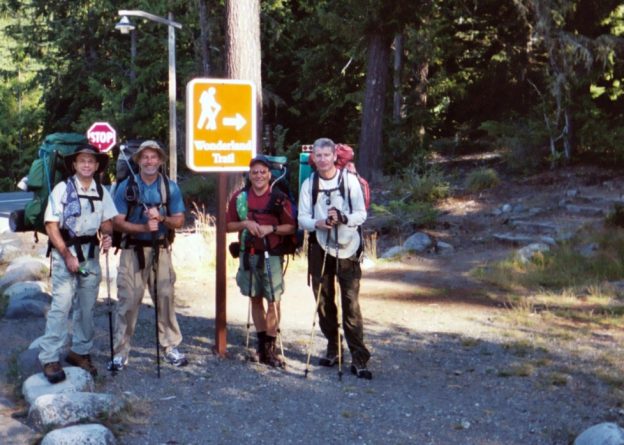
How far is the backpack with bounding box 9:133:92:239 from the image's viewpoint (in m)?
6.89

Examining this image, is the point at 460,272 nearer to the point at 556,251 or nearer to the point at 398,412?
the point at 556,251

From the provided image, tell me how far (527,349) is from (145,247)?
369 cm

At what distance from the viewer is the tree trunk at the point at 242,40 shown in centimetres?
1314

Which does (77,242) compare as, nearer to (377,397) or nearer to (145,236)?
(145,236)

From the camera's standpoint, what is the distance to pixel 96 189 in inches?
271

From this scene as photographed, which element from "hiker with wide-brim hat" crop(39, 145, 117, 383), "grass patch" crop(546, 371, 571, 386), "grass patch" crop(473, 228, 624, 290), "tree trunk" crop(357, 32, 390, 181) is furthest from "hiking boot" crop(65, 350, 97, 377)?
"tree trunk" crop(357, 32, 390, 181)

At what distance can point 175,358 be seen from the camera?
7660mm

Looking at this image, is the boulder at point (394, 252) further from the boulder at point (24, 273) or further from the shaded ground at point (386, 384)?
the boulder at point (24, 273)

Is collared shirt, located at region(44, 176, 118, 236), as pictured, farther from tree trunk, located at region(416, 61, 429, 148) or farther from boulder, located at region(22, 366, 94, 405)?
tree trunk, located at region(416, 61, 429, 148)

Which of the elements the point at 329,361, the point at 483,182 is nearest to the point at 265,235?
the point at 329,361

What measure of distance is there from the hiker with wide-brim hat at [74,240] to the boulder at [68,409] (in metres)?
0.56

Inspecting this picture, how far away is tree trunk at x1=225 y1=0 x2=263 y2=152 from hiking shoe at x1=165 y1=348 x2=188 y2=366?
21.1ft

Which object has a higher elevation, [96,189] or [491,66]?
[491,66]

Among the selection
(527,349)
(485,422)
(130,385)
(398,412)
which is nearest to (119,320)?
(130,385)
